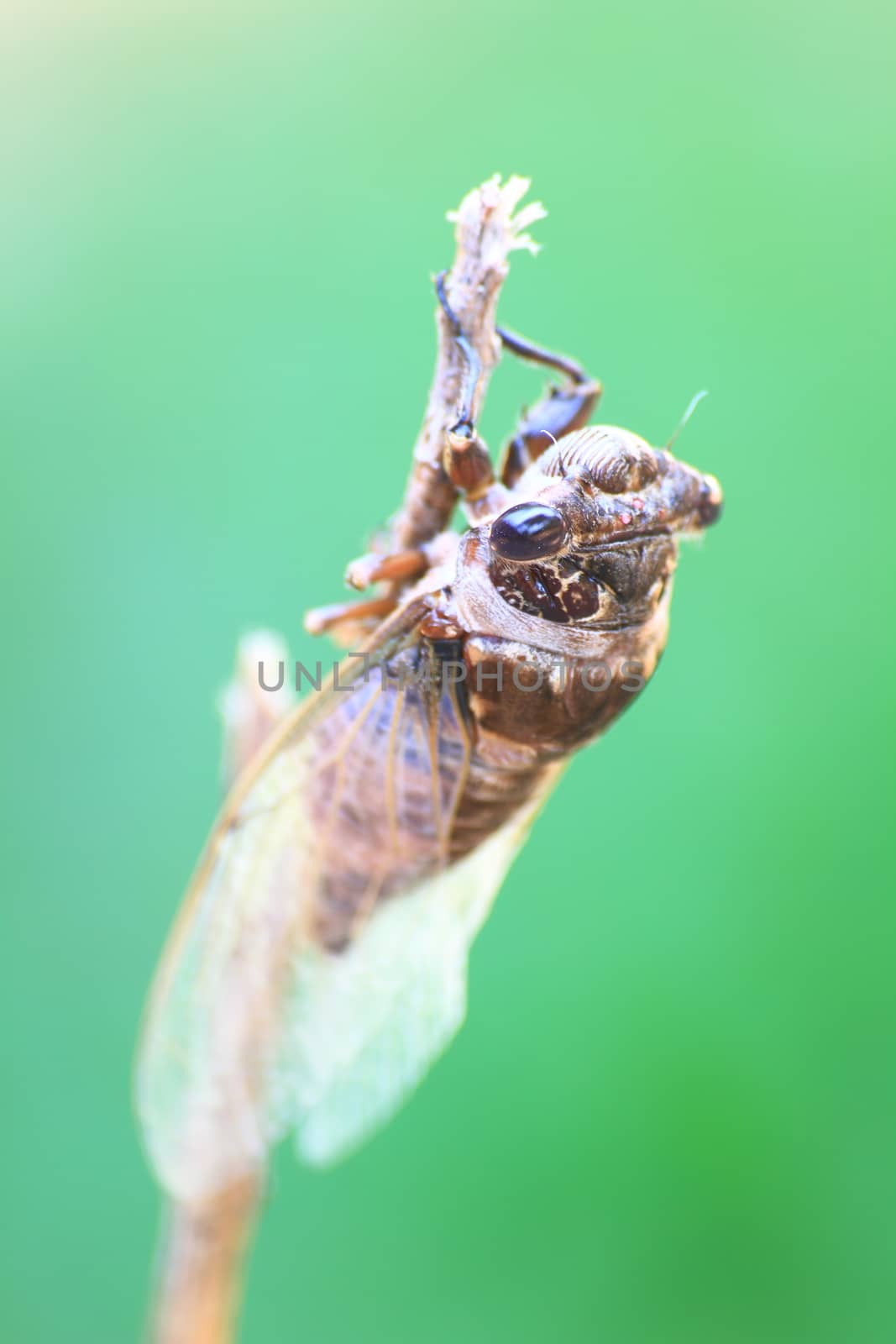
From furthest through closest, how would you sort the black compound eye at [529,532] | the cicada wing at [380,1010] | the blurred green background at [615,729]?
the blurred green background at [615,729], the cicada wing at [380,1010], the black compound eye at [529,532]

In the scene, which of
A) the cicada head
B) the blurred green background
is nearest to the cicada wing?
the blurred green background

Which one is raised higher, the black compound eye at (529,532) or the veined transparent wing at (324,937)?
the black compound eye at (529,532)

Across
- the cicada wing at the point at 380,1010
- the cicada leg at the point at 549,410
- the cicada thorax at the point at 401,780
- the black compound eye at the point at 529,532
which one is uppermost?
the cicada leg at the point at 549,410

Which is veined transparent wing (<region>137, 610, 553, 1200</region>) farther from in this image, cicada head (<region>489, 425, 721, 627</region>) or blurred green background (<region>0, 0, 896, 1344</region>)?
blurred green background (<region>0, 0, 896, 1344</region>)

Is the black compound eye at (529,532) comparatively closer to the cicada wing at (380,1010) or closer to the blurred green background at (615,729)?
the cicada wing at (380,1010)

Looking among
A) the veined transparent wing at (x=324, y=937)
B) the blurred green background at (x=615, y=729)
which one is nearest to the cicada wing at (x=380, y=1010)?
the veined transparent wing at (x=324, y=937)

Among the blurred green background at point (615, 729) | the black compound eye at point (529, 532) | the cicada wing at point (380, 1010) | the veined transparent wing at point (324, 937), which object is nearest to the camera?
the black compound eye at point (529, 532)

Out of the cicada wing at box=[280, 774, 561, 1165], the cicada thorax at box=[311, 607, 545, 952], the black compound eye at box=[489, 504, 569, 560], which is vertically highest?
the black compound eye at box=[489, 504, 569, 560]
